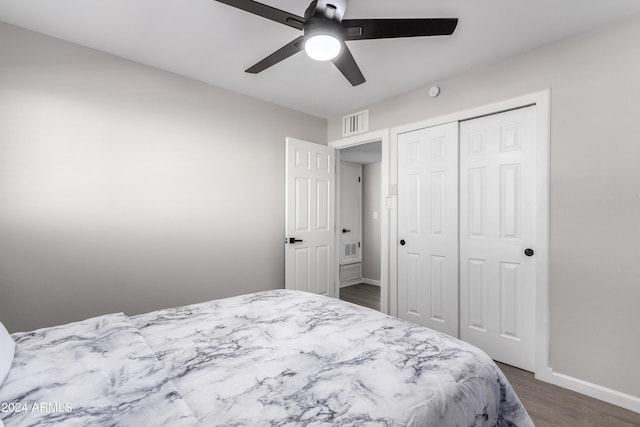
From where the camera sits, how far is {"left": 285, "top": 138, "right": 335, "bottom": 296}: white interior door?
331cm

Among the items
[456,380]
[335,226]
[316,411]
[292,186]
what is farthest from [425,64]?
[316,411]

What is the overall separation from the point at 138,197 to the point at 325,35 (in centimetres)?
198

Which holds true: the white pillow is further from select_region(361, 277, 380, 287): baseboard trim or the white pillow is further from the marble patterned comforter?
select_region(361, 277, 380, 287): baseboard trim

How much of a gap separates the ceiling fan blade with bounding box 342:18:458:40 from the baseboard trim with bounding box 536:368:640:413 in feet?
7.84

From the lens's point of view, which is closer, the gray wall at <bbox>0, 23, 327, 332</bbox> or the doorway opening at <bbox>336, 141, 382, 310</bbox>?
the gray wall at <bbox>0, 23, 327, 332</bbox>

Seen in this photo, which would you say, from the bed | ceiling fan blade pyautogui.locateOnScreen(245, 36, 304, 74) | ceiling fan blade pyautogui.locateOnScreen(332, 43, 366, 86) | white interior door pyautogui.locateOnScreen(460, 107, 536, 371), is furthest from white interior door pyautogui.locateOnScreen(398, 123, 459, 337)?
ceiling fan blade pyautogui.locateOnScreen(245, 36, 304, 74)

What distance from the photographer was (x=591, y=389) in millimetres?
1967

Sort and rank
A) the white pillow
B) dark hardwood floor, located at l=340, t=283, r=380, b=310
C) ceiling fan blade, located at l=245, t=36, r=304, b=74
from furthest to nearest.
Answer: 1. dark hardwood floor, located at l=340, t=283, r=380, b=310
2. ceiling fan blade, located at l=245, t=36, r=304, b=74
3. the white pillow

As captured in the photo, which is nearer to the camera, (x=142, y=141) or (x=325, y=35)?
(x=325, y=35)

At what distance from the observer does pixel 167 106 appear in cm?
263

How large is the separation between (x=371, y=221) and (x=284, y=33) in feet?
12.1

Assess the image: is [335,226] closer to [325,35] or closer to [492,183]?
[492,183]

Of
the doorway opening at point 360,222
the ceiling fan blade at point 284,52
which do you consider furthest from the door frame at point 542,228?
the doorway opening at point 360,222

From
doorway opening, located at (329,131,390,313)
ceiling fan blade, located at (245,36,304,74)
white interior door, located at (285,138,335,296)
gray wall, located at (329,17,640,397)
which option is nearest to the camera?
ceiling fan blade, located at (245,36,304,74)
